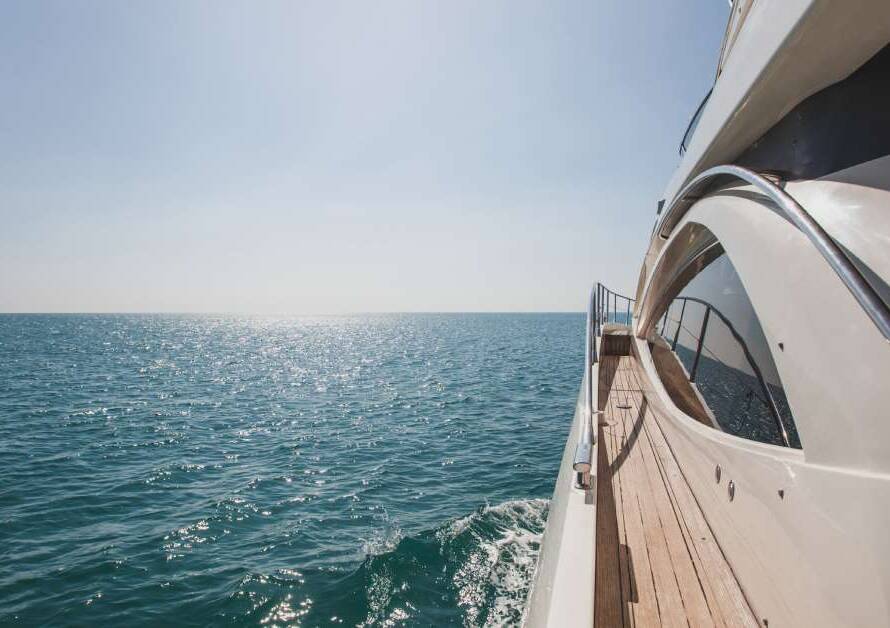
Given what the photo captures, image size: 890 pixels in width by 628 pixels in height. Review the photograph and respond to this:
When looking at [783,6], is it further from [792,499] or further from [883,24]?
[792,499]

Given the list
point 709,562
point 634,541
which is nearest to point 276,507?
point 634,541

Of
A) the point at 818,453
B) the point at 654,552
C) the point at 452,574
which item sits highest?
the point at 818,453

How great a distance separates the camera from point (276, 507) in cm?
964

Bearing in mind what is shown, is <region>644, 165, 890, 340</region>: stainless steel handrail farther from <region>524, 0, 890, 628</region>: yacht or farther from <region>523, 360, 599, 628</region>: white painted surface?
<region>523, 360, 599, 628</region>: white painted surface

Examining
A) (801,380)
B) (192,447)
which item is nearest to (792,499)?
(801,380)

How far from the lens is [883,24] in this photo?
224 cm

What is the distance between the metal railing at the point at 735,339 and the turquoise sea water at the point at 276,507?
4435 millimetres

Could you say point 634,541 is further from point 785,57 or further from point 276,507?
point 276,507

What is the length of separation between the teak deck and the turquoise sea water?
322 cm

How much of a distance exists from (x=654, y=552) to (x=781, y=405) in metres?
1.42

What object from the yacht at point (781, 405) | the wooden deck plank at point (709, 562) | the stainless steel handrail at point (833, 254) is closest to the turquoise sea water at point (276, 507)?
the wooden deck plank at point (709, 562)

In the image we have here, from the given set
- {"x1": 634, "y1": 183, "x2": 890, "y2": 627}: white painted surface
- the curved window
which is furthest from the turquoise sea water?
{"x1": 634, "y1": 183, "x2": 890, "y2": 627}: white painted surface

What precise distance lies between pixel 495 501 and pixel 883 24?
Answer: 31.0ft

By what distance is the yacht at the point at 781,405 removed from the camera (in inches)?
70.4
